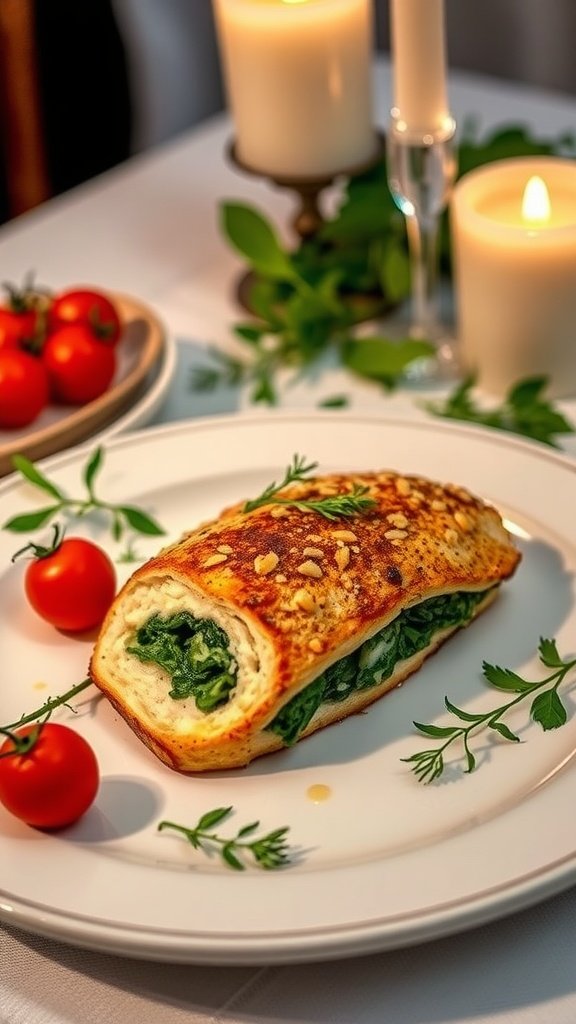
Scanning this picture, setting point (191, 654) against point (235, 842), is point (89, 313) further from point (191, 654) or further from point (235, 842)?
point (235, 842)

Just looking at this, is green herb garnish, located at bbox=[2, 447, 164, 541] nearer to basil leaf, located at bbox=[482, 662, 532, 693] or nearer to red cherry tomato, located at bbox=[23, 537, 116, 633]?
red cherry tomato, located at bbox=[23, 537, 116, 633]

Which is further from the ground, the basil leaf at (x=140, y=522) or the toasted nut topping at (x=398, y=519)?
the toasted nut topping at (x=398, y=519)

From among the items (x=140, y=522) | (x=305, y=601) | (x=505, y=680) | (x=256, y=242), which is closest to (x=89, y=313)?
(x=256, y=242)

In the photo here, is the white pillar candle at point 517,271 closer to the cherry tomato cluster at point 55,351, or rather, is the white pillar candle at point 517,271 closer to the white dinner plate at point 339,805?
the white dinner plate at point 339,805

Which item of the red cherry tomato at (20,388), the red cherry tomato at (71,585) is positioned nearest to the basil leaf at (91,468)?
the red cherry tomato at (71,585)

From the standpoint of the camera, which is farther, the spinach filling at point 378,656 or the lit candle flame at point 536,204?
the lit candle flame at point 536,204

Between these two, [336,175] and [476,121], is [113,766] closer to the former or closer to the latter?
[336,175]

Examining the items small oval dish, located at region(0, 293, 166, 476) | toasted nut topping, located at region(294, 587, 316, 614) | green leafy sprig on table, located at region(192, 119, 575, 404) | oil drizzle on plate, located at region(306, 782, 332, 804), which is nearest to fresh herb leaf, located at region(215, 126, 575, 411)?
green leafy sprig on table, located at region(192, 119, 575, 404)

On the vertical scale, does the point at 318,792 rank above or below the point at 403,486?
below
